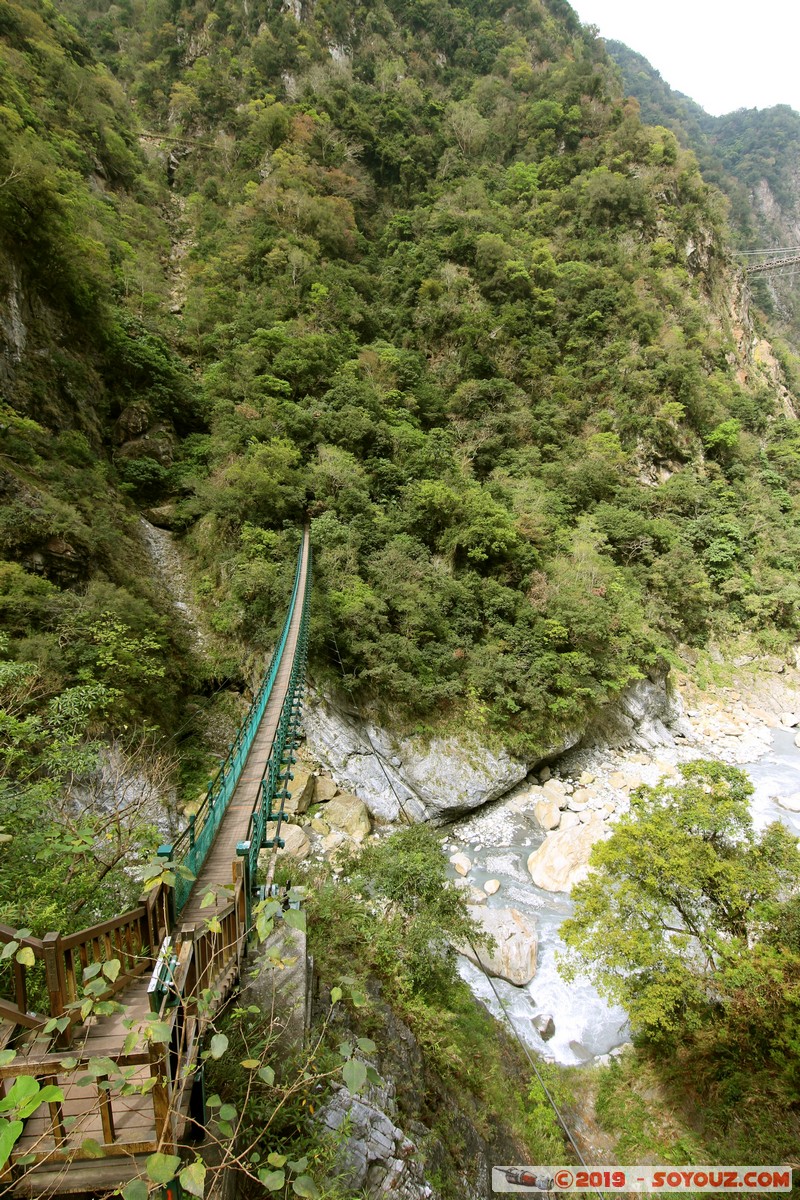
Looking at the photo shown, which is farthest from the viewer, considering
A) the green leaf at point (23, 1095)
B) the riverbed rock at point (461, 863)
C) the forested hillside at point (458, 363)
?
the forested hillside at point (458, 363)

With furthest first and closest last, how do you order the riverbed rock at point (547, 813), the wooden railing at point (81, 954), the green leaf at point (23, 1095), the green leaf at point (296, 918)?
the riverbed rock at point (547, 813)
the wooden railing at point (81, 954)
the green leaf at point (296, 918)
the green leaf at point (23, 1095)

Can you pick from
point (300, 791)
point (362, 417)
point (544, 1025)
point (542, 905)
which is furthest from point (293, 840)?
point (362, 417)

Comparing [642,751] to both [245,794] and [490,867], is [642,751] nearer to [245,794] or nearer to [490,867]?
[490,867]

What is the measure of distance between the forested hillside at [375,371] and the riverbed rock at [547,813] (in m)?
1.36

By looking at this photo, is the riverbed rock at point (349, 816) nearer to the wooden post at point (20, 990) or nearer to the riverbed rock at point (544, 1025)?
the riverbed rock at point (544, 1025)

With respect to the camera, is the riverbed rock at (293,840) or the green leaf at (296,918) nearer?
the green leaf at (296,918)

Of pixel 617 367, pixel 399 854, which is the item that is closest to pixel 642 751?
pixel 399 854

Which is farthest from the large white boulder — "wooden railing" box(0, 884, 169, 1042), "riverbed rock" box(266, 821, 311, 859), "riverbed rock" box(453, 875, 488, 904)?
"wooden railing" box(0, 884, 169, 1042)

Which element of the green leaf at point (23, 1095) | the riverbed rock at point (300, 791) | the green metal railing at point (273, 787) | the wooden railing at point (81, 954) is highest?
the green leaf at point (23, 1095)

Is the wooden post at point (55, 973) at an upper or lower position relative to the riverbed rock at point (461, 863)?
upper

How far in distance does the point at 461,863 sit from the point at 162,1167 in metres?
8.12

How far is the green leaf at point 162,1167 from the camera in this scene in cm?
105

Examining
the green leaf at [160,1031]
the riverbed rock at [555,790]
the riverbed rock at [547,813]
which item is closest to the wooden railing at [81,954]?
the green leaf at [160,1031]

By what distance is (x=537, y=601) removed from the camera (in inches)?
447
